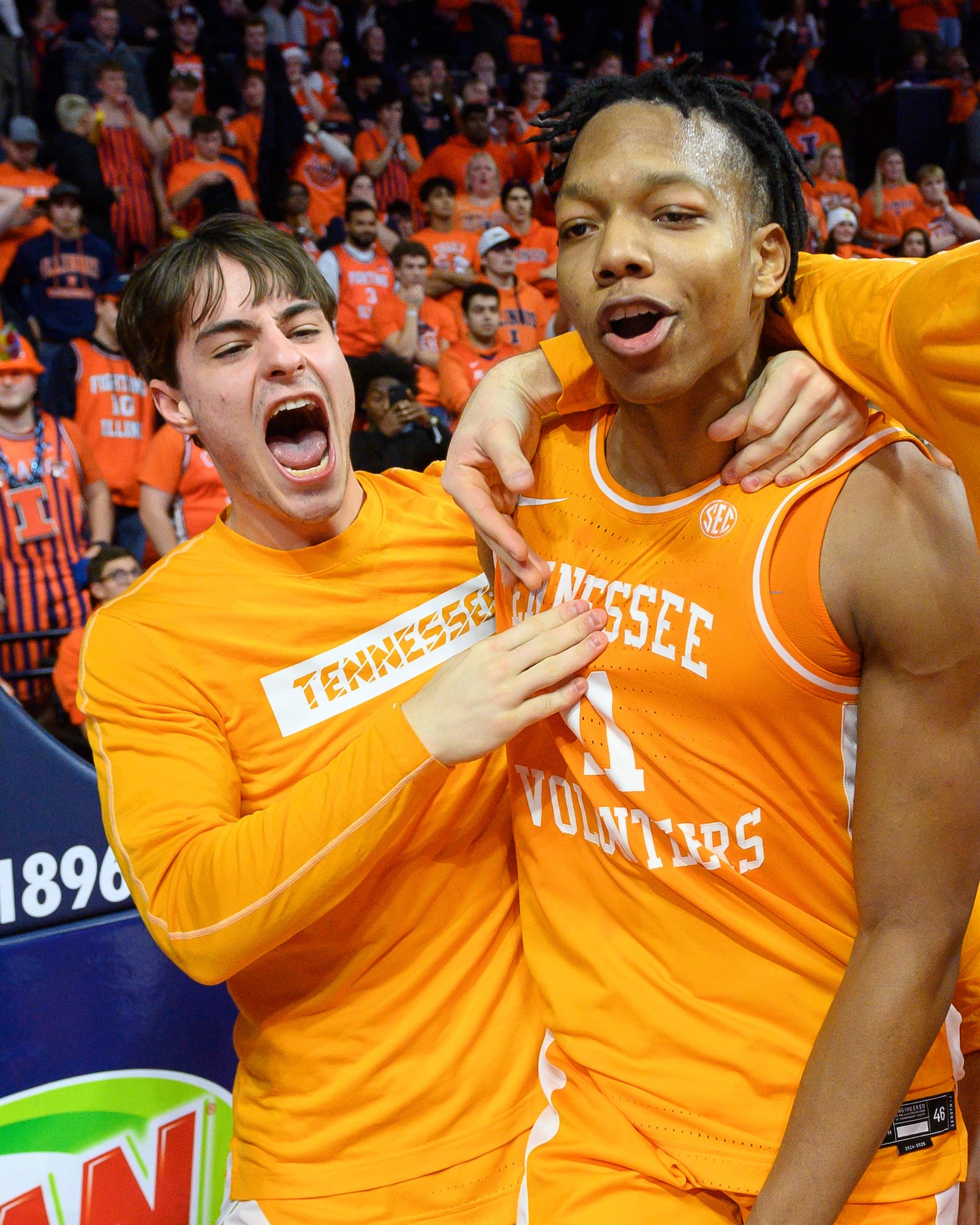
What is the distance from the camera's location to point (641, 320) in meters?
1.42

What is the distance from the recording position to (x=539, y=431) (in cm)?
178

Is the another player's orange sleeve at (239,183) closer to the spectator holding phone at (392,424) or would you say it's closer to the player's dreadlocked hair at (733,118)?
the spectator holding phone at (392,424)

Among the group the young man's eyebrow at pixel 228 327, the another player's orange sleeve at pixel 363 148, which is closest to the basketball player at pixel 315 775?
the young man's eyebrow at pixel 228 327

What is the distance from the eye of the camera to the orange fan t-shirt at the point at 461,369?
7.46m

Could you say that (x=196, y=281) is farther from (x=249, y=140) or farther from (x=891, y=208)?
(x=891, y=208)

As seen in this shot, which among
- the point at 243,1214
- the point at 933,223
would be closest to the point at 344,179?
the point at 933,223

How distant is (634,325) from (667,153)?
205 mm

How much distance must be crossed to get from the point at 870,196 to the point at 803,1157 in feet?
37.4

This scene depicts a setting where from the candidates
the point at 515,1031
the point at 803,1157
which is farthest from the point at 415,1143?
the point at 803,1157

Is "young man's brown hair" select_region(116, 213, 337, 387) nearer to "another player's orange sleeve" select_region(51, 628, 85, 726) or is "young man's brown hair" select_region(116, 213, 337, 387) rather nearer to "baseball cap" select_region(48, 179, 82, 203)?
"another player's orange sleeve" select_region(51, 628, 85, 726)

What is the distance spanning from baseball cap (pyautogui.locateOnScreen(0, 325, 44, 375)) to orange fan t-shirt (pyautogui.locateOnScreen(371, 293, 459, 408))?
2800 millimetres

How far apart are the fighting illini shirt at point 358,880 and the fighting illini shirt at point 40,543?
358cm

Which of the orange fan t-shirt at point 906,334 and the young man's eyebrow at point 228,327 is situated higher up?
the young man's eyebrow at point 228,327

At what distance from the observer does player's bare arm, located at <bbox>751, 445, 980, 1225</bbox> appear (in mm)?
1293
